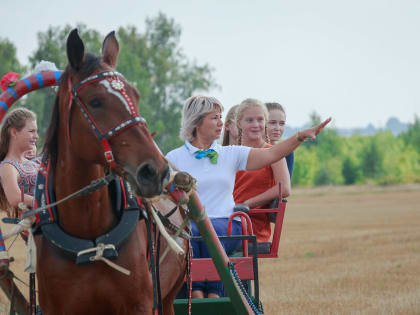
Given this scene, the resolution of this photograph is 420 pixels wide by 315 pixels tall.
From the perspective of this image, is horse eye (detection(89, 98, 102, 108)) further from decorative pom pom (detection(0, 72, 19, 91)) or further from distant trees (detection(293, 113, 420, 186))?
distant trees (detection(293, 113, 420, 186))

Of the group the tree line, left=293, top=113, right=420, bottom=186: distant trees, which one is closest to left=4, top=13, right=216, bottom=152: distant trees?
the tree line

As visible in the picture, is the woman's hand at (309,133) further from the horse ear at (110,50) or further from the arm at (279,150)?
the horse ear at (110,50)

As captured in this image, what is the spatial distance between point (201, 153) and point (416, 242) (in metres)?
13.5

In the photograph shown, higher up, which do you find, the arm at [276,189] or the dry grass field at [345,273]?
the arm at [276,189]

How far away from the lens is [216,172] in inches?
225

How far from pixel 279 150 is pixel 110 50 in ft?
5.50

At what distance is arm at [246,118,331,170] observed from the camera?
4680mm

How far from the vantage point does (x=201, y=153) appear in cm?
573

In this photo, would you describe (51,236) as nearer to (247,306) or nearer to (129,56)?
(247,306)

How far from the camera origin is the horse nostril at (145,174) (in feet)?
10.9

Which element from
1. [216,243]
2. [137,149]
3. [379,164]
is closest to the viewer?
[137,149]

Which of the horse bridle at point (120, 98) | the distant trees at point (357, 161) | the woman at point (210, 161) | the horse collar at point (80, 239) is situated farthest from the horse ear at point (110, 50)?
the distant trees at point (357, 161)

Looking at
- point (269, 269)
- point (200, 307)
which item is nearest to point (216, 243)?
point (200, 307)

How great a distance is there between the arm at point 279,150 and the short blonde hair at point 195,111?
59 centimetres
